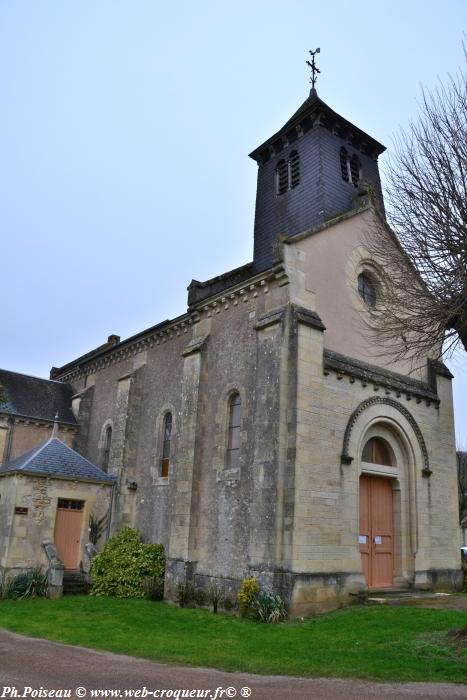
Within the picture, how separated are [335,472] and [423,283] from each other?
4999 millimetres

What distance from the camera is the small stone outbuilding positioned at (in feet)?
56.3

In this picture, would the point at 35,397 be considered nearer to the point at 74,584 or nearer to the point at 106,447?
the point at 106,447

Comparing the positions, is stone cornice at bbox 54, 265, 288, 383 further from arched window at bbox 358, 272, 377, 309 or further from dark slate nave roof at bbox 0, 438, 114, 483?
dark slate nave roof at bbox 0, 438, 114, 483

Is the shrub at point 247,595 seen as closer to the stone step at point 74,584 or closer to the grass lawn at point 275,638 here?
the grass lawn at point 275,638

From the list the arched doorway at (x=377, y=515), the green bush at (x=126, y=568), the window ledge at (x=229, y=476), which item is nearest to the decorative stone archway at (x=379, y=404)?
the arched doorway at (x=377, y=515)

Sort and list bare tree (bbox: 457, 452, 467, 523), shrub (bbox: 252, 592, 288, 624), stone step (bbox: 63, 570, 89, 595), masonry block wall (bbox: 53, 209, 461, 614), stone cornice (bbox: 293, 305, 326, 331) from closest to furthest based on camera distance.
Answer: shrub (bbox: 252, 592, 288, 624), masonry block wall (bbox: 53, 209, 461, 614), stone cornice (bbox: 293, 305, 326, 331), stone step (bbox: 63, 570, 89, 595), bare tree (bbox: 457, 452, 467, 523)

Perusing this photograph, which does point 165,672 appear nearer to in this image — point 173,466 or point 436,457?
point 173,466

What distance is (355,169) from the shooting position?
19.9 m

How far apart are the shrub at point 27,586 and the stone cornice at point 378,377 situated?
9829mm

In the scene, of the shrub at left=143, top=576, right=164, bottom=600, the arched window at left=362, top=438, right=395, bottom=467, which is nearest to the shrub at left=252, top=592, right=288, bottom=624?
the shrub at left=143, top=576, right=164, bottom=600

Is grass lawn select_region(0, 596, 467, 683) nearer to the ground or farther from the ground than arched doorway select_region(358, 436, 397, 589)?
nearer to the ground

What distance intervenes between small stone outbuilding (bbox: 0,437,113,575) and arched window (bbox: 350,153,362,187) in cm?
1314

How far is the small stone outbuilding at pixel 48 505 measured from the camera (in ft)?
56.3

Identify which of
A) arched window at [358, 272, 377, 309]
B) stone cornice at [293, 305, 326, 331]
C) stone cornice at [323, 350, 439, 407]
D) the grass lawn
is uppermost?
arched window at [358, 272, 377, 309]
